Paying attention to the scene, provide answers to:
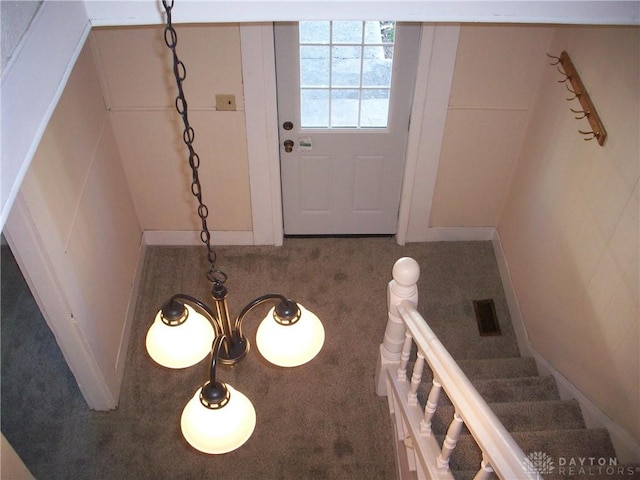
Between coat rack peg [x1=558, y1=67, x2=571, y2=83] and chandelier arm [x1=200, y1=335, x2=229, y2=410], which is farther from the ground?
coat rack peg [x1=558, y1=67, x2=571, y2=83]

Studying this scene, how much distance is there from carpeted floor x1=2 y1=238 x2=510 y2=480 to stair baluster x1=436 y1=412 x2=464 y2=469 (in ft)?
3.54

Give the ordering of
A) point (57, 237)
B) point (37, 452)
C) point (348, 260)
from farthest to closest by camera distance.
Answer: point (348, 260), point (37, 452), point (57, 237)

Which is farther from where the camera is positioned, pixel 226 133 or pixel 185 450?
pixel 226 133

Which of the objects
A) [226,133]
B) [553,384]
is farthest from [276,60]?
[553,384]

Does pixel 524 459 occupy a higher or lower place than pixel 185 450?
higher

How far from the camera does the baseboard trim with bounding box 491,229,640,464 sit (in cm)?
261

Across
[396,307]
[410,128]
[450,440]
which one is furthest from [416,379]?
[410,128]

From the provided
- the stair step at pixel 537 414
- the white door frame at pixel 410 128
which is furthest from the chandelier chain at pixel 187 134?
the white door frame at pixel 410 128

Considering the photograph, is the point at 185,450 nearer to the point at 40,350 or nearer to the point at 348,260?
the point at 40,350

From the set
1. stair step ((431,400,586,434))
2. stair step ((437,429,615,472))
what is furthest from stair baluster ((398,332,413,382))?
stair step ((437,429,615,472))

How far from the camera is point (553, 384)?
3250mm

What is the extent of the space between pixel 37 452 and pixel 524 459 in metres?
2.75

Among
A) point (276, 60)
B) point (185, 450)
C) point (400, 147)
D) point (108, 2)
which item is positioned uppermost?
point (108, 2)

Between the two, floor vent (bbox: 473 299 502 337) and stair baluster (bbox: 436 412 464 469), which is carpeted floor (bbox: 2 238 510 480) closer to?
floor vent (bbox: 473 299 502 337)
